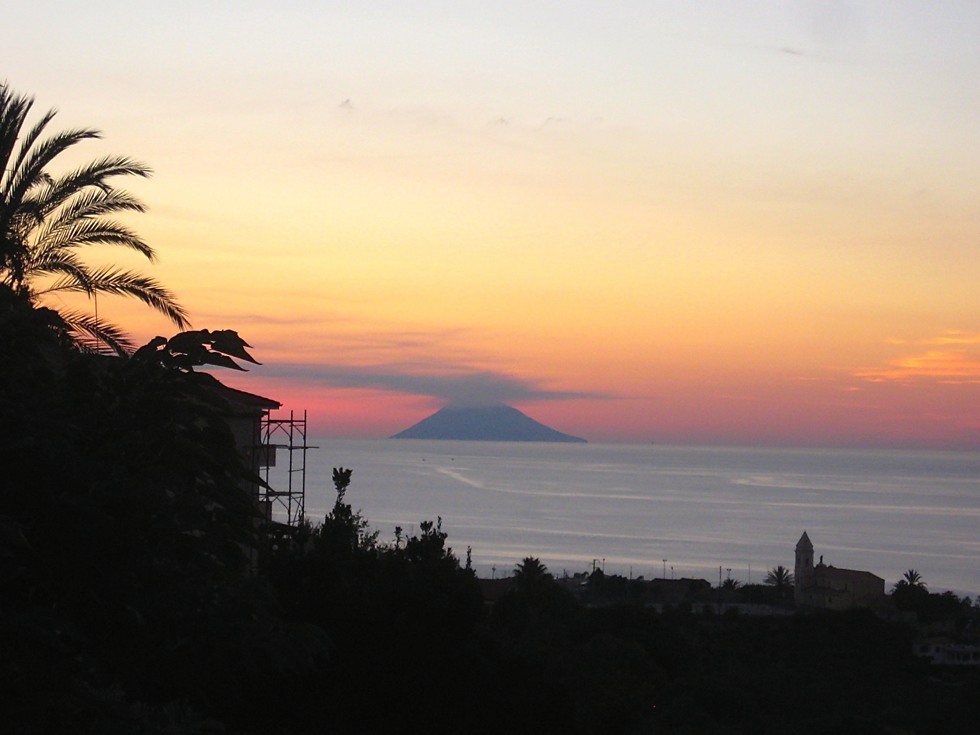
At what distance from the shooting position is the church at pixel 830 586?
87.7 metres

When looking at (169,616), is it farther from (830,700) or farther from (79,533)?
(830,700)

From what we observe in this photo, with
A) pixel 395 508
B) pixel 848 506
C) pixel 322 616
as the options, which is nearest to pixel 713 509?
pixel 848 506

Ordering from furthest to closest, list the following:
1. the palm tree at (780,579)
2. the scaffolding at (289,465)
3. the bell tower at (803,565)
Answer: the palm tree at (780,579), the bell tower at (803,565), the scaffolding at (289,465)

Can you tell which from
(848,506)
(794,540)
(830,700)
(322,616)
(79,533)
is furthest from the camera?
(848,506)

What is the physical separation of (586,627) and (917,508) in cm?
16272

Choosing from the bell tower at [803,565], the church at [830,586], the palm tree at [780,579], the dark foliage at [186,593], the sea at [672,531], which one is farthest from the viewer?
the sea at [672,531]

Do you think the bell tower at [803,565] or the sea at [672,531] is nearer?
the bell tower at [803,565]

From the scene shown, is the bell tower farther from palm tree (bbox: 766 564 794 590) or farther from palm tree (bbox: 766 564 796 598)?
palm tree (bbox: 766 564 794 590)

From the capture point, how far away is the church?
288ft

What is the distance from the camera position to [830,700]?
1649 inches

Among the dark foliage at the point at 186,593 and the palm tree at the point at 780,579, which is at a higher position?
the dark foliage at the point at 186,593

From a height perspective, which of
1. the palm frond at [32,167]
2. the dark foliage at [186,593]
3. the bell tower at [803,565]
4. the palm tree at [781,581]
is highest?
the palm frond at [32,167]

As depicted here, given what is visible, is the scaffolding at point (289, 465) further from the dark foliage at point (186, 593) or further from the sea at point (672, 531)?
the sea at point (672, 531)

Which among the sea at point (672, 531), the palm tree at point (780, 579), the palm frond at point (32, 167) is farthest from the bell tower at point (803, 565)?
the palm frond at point (32, 167)
